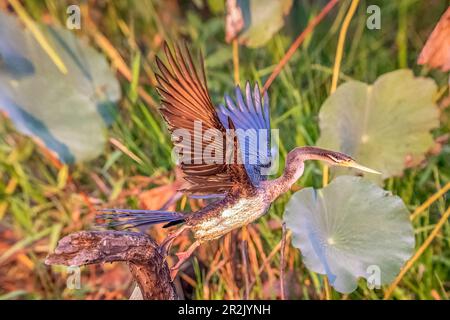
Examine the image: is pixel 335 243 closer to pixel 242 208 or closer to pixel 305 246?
pixel 305 246

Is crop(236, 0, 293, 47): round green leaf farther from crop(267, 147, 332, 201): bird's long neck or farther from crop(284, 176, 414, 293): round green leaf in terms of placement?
crop(267, 147, 332, 201): bird's long neck

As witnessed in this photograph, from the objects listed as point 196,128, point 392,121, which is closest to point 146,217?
point 196,128

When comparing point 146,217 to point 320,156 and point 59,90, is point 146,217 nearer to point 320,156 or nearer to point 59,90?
point 320,156

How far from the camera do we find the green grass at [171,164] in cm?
170

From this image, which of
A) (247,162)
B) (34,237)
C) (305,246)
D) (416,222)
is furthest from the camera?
(34,237)

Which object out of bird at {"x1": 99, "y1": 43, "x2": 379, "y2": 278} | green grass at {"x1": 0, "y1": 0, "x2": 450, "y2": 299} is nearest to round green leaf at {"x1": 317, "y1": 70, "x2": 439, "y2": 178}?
green grass at {"x1": 0, "y1": 0, "x2": 450, "y2": 299}

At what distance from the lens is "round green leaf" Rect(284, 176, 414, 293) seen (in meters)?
1.32

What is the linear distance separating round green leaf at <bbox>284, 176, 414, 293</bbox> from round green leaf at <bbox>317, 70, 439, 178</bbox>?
200mm

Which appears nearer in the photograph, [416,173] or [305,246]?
[305,246]

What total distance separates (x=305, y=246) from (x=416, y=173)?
692 millimetres

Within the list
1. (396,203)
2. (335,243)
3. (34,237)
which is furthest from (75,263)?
(34,237)

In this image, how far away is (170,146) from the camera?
1.88 metres

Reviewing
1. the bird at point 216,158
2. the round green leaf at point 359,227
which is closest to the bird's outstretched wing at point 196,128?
the bird at point 216,158
